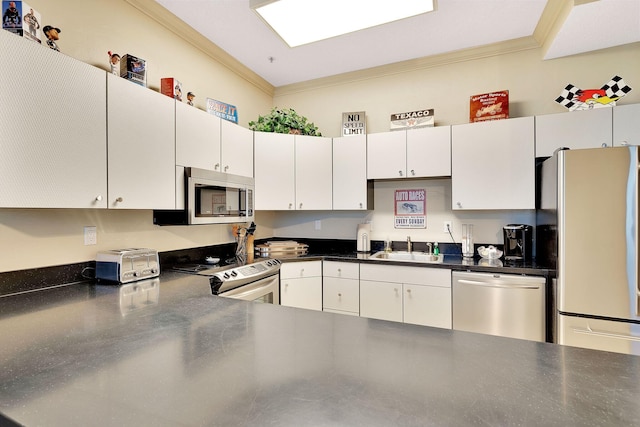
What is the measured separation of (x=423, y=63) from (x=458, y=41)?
1.30ft

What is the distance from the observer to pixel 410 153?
2936 mm

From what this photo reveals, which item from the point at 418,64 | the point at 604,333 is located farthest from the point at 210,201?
the point at 604,333

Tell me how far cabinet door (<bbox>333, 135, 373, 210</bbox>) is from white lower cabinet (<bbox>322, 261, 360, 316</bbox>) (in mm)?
623

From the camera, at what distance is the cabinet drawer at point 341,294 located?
9.43ft

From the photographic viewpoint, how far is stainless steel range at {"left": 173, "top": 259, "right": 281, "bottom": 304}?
208 centimetres

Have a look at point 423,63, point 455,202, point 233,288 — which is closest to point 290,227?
point 233,288

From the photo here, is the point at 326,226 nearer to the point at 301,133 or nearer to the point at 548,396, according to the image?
the point at 301,133

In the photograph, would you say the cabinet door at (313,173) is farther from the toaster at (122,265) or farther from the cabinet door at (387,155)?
the toaster at (122,265)

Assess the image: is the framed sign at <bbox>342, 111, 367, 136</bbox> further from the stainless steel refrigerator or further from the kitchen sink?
the stainless steel refrigerator

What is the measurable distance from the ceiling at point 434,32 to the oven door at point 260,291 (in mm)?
2047

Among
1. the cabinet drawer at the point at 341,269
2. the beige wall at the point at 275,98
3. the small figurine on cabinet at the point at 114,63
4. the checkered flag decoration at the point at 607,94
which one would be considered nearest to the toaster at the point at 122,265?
the beige wall at the point at 275,98

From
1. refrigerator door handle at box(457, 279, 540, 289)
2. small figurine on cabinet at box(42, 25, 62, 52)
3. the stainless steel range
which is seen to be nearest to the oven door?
the stainless steel range

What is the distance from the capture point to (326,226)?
362cm

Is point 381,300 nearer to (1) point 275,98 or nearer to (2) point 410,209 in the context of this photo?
(2) point 410,209
